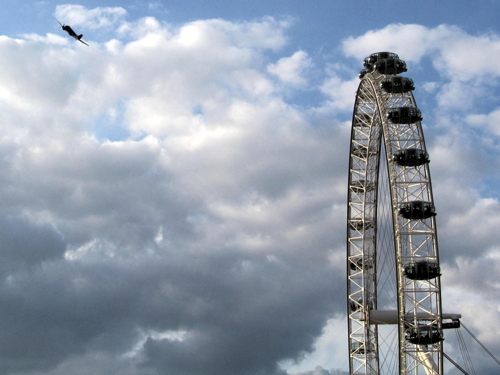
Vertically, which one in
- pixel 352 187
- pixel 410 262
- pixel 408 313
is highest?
pixel 352 187

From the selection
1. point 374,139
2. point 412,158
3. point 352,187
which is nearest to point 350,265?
point 352,187

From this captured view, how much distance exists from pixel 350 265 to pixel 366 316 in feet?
21.1

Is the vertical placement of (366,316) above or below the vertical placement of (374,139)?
below

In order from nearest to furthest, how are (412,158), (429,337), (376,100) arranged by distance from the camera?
1. (429,337)
2. (412,158)
3. (376,100)

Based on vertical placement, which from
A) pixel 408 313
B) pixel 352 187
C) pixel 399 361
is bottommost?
pixel 399 361

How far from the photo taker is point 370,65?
68.9m

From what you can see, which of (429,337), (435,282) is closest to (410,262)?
(435,282)

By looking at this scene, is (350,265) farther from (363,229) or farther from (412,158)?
(412,158)

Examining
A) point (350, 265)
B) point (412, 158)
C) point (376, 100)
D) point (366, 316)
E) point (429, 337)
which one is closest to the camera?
point (429, 337)

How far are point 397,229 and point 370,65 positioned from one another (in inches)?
821

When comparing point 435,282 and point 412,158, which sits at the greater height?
point 412,158

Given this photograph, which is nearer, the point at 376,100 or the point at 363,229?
the point at 376,100

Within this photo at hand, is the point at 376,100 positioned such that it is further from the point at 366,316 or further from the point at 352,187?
the point at 366,316

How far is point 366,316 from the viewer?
67.4 meters
